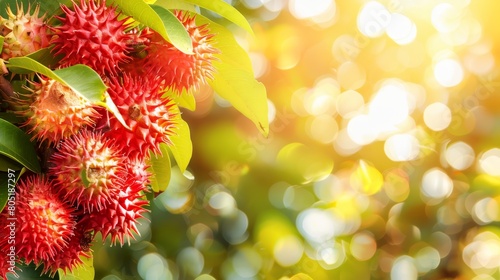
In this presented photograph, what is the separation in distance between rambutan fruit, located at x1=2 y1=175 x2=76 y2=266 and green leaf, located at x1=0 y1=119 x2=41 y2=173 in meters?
0.02

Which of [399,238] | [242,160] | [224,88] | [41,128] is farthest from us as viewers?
[399,238]

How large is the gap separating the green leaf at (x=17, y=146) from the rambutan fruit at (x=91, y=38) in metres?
0.08

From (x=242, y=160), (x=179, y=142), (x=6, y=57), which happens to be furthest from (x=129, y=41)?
(x=242, y=160)

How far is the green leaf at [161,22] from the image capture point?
26.6 inches

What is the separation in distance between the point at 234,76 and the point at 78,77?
26cm

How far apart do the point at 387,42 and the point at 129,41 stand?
1.14 metres

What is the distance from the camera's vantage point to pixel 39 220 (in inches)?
27.1

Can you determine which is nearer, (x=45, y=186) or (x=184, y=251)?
(x=45, y=186)

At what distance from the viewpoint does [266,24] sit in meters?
1.69

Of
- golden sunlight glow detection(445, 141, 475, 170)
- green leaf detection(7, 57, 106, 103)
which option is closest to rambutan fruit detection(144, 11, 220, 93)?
green leaf detection(7, 57, 106, 103)

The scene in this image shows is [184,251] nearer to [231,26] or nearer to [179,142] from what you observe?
[231,26]

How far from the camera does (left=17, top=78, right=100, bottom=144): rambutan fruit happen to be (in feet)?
2.15

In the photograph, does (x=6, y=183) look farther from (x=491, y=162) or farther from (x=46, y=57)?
(x=491, y=162)

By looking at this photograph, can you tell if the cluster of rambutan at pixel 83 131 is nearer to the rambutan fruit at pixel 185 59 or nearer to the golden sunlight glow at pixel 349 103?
the rambutan fruit at pixel 185 59
